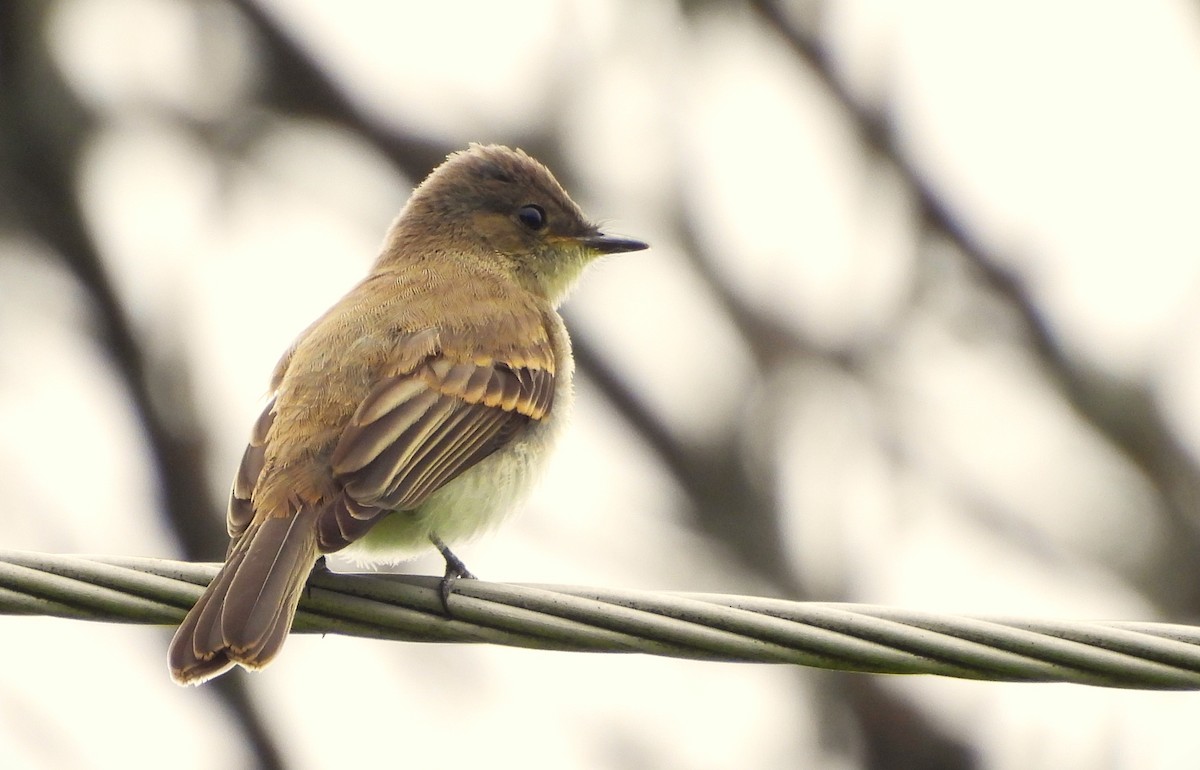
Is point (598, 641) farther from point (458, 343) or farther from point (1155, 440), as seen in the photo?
point (1155, 440)

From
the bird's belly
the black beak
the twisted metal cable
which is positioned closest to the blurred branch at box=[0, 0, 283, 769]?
the black beak

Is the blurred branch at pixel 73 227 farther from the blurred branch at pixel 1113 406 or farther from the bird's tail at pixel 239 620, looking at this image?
the bird's tail at pixel 239 620

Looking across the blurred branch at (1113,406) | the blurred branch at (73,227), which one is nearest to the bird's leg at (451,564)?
the blurred branch at (73,227)

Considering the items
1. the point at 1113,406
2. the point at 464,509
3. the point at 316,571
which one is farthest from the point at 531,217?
the point at 1113,406

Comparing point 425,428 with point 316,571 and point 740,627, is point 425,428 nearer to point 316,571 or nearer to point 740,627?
point 316,571

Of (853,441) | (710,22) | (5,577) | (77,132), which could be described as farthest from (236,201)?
(5,577)

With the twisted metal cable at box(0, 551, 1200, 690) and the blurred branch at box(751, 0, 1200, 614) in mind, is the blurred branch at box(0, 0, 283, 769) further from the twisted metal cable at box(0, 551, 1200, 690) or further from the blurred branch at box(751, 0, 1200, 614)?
the twisted metal cable at box(0, 551, 1200, 690)
